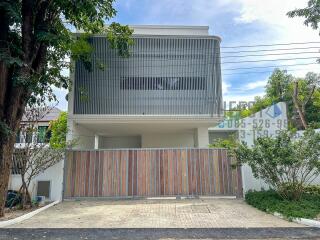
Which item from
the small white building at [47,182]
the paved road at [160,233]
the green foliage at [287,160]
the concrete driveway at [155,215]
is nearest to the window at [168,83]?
the small white building at [47,182]

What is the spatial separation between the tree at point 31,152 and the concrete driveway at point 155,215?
4.26ft

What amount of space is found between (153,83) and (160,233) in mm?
8082

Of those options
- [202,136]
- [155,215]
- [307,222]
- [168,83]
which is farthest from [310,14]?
[155,215]

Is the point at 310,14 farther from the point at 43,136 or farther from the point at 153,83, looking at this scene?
the point at 43,136

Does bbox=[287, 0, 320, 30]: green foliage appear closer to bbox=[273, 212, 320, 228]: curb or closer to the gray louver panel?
the gray louver panel

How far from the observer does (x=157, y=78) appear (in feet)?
41.5

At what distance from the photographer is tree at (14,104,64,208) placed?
8.85 meters

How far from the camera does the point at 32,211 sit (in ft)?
26.8

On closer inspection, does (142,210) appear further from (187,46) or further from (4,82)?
(187,46)

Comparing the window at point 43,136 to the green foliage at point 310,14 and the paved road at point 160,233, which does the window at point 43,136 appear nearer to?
the paved road at point 160,233

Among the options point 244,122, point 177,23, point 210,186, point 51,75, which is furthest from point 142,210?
point 244,122

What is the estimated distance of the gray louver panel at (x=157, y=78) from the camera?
12.4 m

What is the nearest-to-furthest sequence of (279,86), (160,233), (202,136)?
(160,233) < (202,136) < (279,86)

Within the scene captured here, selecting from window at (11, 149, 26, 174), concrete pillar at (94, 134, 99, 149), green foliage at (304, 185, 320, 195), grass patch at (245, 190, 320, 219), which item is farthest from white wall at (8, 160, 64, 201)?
green foliage at (304, 185, 320, 195)
